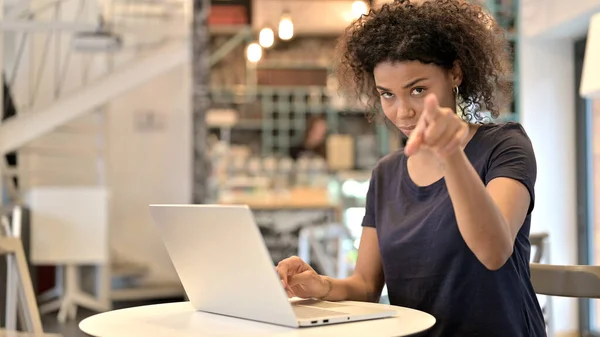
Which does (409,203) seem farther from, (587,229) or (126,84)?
(126,84)

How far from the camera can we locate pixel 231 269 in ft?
4.05

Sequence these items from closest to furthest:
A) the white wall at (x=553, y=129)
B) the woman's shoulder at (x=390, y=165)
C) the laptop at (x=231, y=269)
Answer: the laptop at (x=231, y=269) < the woman's shoulder at (x=390, y=165) < the white wall at (x=553, y=129)

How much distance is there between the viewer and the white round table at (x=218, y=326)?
1178 millimetres

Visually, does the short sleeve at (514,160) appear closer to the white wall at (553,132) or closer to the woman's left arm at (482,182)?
the woman's left arm at (482,182)

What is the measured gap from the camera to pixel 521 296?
1476 millimetres

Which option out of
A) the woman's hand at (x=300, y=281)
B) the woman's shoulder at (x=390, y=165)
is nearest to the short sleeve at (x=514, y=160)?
the woman's shoulder at (x=390, y=165)

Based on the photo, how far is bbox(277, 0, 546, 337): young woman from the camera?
1.43 metres

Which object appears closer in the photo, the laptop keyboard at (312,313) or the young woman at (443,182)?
the laptop keyboard at (312,313)

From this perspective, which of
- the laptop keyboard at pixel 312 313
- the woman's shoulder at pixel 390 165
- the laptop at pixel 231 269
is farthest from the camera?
the woman's shoulder at pixel 390 165

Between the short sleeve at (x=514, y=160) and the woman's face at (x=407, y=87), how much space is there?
0.13 meters

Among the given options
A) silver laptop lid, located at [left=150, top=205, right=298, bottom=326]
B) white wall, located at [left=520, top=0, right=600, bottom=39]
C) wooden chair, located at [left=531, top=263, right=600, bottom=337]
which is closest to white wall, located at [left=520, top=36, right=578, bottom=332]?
white wall, located at [left=520, top=0, right=600, bottom=39]

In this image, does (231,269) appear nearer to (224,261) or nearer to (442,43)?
(224,261)

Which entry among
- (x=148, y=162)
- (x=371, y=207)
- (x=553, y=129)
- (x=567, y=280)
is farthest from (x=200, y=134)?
(x=567, y=280)

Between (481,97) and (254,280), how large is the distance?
2.18ft
